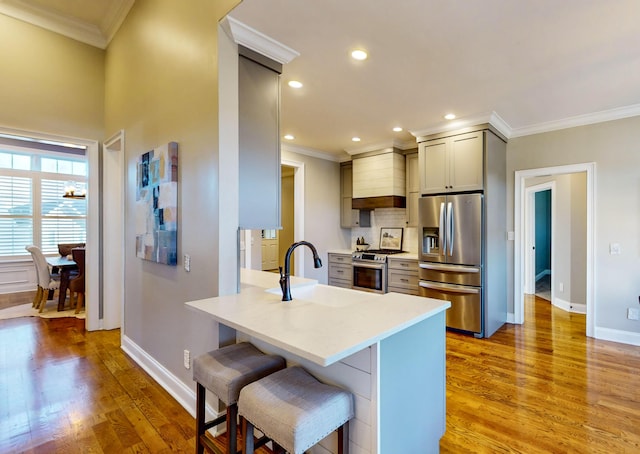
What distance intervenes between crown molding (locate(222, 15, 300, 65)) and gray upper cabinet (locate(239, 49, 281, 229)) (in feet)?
0.15

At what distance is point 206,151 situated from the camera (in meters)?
2.04

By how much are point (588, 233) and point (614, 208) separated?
0.36m

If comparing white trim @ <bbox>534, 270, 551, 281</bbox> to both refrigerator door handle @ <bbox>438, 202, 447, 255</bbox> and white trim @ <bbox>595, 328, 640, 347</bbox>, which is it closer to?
white trim @ <bbox>595, 328, 640, 347</bbox>

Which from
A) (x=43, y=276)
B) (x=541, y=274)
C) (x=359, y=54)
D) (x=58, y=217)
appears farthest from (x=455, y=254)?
(x=58, y=217)

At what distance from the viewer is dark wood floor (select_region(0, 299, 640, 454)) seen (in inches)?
74.4

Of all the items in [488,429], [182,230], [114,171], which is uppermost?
[114,171]

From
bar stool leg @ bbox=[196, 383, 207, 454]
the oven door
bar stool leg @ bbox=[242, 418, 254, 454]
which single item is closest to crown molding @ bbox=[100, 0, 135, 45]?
bar stool leg @ bbox=[196, 383, 207, 454]

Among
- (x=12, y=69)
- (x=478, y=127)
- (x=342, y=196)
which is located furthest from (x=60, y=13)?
(x=478, y=127)

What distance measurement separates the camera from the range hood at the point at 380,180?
4848 millimetres

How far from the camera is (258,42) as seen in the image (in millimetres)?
2105

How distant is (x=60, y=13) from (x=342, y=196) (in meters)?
4.41

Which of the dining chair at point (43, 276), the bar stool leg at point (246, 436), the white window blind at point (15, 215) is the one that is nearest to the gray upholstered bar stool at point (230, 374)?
the bar stool leg at point (246, 436)

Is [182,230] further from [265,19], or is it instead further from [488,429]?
[488,429]

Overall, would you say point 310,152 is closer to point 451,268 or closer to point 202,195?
point 451,268
